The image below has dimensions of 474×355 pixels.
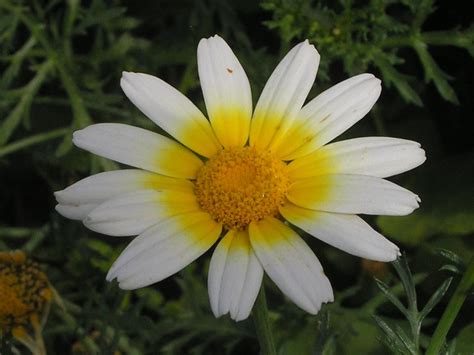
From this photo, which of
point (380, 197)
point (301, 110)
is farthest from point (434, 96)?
point (380, 197)

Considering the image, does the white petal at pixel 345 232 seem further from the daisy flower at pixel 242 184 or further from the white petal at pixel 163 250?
the white petal at pixel 163 250

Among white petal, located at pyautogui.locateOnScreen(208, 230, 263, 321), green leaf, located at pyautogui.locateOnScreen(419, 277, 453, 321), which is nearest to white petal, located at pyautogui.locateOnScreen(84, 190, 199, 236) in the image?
white petal, located at pyautogui.locateOnScreen(208, 230, 263, 321)

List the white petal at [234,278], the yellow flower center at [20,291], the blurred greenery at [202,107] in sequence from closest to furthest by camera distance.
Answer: the white petal at [234,278]
the yellow flower center at [20,291]
the blurred greenery at [202,107]

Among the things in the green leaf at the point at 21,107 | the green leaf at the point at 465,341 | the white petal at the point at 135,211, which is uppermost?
the white petal at the point at 135,211

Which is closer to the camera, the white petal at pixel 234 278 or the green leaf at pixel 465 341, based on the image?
the white petal at pixel 234 278

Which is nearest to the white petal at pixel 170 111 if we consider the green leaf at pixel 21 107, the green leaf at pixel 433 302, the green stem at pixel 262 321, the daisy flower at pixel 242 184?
the daisy flower at pixel 242 184
